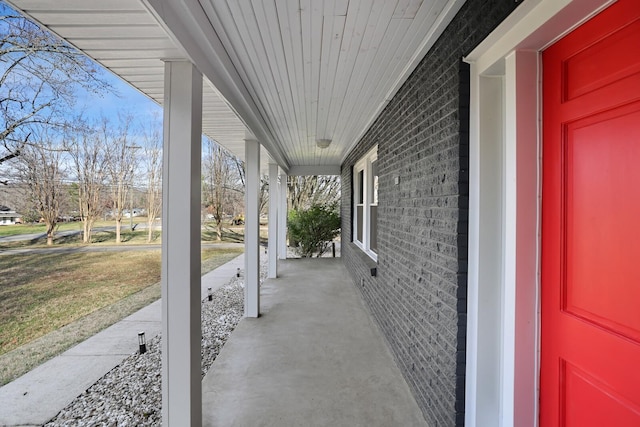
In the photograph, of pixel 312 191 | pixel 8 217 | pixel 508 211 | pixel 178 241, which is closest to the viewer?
pixel 508 211

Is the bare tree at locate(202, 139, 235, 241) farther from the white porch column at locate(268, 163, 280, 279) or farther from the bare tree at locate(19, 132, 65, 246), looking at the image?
the bare tree at locate(19, 132, 65, 246)

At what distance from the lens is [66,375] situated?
2.76 meters

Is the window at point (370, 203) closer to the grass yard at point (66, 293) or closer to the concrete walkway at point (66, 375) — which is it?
the grass yard at point (66, 293)

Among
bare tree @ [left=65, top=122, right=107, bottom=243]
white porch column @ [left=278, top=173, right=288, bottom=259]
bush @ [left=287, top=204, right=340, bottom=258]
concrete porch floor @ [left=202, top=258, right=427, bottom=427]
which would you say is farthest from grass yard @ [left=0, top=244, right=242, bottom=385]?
bush @ [left=287, top=204, right=340, bottom=258]

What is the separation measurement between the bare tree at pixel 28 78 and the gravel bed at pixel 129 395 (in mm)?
1813

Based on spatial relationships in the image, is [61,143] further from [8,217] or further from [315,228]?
[315,228]

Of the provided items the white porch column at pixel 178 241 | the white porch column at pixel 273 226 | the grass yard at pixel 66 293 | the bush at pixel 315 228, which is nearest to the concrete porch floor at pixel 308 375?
the white porch column at pixel 178 241

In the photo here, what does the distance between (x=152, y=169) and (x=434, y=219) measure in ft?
11.5

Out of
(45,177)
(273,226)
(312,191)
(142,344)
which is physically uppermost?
(312,191)

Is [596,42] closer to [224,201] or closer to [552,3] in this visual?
[552,3]

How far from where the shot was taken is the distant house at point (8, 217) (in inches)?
88.3

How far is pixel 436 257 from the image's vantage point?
6.72ft

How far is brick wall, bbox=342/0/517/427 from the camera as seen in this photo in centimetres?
173

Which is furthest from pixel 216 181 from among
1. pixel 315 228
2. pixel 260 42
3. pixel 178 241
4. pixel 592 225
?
pixel 592 225
